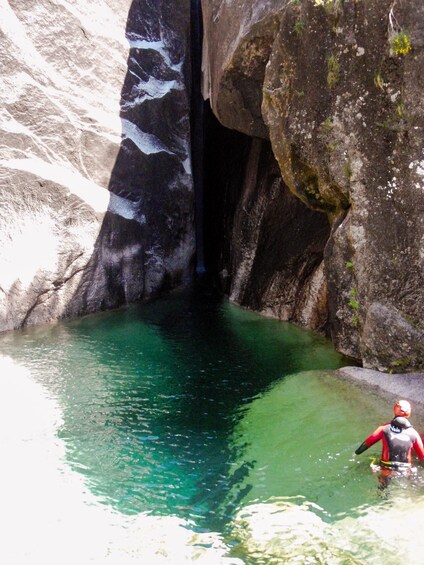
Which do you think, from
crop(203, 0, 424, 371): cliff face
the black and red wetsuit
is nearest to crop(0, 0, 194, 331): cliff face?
crop(203, 0, 424, 371): cliff face

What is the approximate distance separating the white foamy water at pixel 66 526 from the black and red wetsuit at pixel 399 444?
205 cm

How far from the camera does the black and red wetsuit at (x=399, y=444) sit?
6.62 m

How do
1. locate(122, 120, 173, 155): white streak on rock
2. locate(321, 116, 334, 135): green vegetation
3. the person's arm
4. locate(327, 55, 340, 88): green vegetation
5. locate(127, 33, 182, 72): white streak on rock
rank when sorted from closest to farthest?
the person's arm
locate(327, 55, 340, 88): green vegetation
locate(321, 116, 334, 135): green vegetation
locate(122, 120, 173, 155): white streak on rock
locate(127, 33, 182, 72): white streak on rock

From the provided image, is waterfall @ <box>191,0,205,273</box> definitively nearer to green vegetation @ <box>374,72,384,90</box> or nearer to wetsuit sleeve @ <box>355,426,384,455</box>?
green vegetation @ <box>374,72,384,90</box>

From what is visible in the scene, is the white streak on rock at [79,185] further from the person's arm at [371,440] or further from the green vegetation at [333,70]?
the person's arm at [371,440]

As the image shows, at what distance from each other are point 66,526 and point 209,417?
124 inches

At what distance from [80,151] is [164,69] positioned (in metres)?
3.93

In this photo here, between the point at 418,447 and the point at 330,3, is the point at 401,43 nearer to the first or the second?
the point at 330,3

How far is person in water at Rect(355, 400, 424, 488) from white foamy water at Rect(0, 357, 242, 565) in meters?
2.01

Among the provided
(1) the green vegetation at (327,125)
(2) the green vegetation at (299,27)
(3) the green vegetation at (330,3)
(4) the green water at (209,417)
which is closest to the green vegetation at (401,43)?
(3) the green vegetation at (330,3)

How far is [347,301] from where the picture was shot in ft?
33.9

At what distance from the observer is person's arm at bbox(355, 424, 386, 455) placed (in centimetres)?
680

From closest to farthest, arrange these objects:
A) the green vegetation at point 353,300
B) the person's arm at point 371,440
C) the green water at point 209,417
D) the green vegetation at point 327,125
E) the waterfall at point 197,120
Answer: the green water at point 209,417 → the person's arm at point 371,440 → the green vegetation at point 327,125 → the green vegetation at point 353,300 → the waterfall at point 197,120

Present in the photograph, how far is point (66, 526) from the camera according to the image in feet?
20.0
